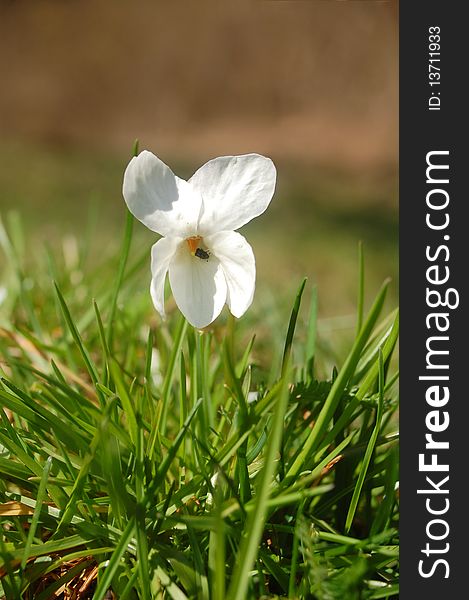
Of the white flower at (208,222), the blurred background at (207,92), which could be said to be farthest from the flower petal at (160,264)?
the blurred background at (207,92)

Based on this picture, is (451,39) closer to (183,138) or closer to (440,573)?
(440,573)

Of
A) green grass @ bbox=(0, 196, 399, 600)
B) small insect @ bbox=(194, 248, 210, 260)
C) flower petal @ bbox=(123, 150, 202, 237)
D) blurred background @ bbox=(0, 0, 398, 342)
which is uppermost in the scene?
blurred background @ bbox=(0, 0, 398, 342)

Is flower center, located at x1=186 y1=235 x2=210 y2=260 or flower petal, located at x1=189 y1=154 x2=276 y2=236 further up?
flower petal, located at x1=189 y1=154 x2=276 y2=236

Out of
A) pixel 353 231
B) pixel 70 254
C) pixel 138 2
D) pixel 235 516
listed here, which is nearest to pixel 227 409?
pixel 235 516

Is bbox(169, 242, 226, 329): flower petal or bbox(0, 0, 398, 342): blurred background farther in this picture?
bbox(0, 0, 398, 342): blurred background

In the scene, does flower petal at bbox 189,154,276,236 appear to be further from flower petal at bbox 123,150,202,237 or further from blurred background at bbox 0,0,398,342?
blurred background at bbox 0,0,398,342

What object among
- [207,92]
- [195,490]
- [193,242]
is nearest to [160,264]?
[193,242]

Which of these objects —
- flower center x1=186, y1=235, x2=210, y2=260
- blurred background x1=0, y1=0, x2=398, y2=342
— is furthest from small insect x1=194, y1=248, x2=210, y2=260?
blurred background x1=0, y1=0, x2=398, y2=342
